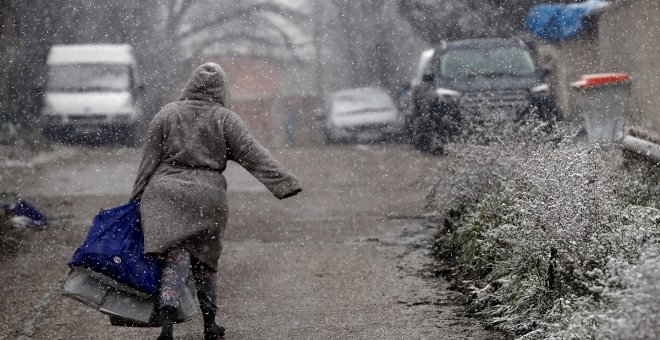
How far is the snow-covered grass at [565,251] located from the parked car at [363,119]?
16275mm

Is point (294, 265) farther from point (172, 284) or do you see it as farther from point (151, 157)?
point (172, 284)

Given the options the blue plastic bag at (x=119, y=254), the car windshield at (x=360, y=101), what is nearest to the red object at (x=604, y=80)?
the blue plastic bag at (x=119, y=254)

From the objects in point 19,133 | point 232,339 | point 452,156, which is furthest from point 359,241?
point 19,133

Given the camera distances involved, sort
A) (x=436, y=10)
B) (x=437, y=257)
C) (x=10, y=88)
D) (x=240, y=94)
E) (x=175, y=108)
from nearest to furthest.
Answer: (x=175, y=108) → (x=437, y=257) → (x=10, y=88) → (x=436, y=10) → (x=240, y=94)

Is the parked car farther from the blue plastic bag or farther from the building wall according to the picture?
the blue plastic bag

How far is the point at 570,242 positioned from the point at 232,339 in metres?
2.04

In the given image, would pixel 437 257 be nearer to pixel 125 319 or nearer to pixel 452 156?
pixel 452 156

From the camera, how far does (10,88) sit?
2595 cm

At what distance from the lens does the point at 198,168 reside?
623 centimetres

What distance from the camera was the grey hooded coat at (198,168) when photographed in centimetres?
611

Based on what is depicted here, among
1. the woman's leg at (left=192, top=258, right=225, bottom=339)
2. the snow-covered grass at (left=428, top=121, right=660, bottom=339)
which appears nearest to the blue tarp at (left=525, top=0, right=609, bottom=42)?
the snow-covered grass at (left=428, top=121, right=660, bottom=339)

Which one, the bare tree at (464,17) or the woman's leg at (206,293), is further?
the bare tree at (464,17)

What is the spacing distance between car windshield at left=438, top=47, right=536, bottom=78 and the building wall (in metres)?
1.53

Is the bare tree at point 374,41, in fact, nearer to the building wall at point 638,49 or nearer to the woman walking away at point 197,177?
the building wall at point 638,49
